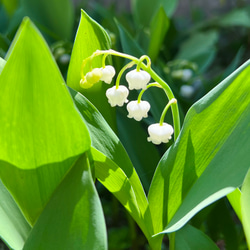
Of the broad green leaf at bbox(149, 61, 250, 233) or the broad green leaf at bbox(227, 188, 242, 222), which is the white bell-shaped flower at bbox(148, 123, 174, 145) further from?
the broad green leaf at bbox(227, 188, 242, 222)

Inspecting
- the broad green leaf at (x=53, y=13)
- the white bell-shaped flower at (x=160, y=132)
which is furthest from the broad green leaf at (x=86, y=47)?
the broad green leaf at (x=53, y=13)

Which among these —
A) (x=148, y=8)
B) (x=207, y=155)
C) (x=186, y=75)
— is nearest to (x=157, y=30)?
(x=186, y=75)

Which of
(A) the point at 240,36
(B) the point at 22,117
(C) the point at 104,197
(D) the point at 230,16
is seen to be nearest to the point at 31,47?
(B) the point at 22,117

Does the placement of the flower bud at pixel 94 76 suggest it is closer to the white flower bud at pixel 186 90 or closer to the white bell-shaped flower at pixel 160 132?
the white bell-shaped flower at pixel 160 132

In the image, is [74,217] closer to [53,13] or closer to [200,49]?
[53,13]

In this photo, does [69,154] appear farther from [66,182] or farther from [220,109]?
[220,109]

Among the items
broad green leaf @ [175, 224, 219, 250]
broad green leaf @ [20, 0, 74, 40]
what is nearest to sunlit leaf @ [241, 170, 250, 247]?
broad green leaf @ [175, 224, 219, 250]
